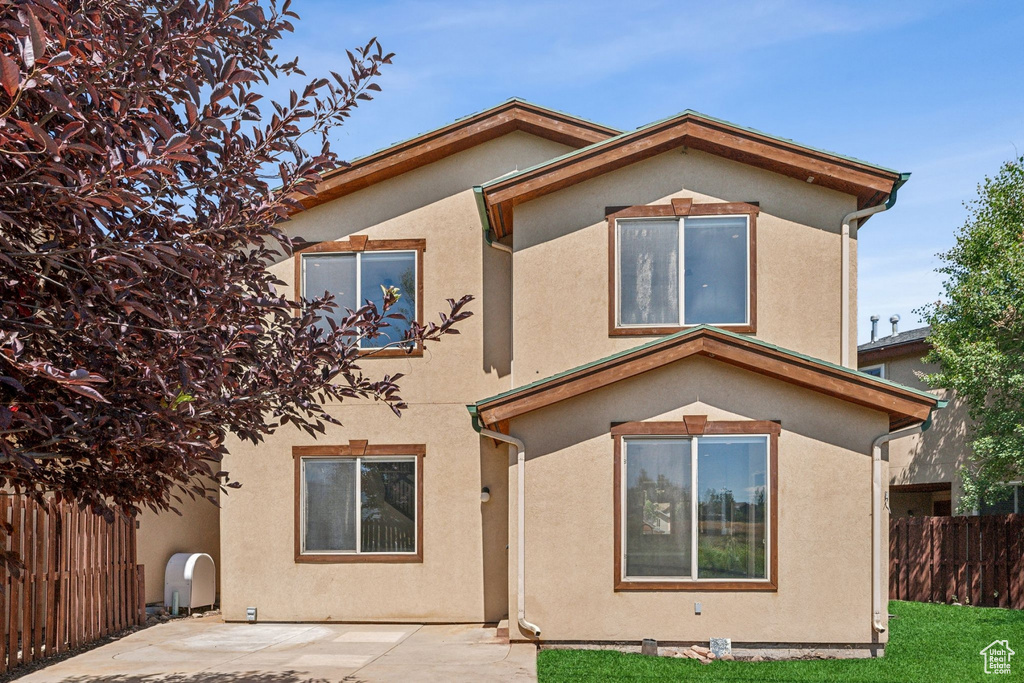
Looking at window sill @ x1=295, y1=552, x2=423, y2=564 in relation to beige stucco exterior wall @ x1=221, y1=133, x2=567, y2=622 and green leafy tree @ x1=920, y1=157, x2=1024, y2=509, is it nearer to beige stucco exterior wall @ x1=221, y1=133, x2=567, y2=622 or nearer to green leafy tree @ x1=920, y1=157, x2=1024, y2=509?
beige stucco exterior wall @ x1=221, y1=133, x2=567, y2=622

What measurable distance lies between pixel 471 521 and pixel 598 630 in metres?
3.08

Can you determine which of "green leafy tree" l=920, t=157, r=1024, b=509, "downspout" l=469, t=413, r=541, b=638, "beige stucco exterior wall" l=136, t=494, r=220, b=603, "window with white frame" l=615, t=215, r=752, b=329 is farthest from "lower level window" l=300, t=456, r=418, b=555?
"green leafy tree" l=920, t=157, r=1024, b=509

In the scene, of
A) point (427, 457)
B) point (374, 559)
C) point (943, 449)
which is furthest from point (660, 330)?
point (943, 449)

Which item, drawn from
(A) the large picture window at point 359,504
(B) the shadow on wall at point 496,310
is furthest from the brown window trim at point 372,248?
(A) the large picture window at point 359,504

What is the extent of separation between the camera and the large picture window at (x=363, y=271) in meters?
13.6

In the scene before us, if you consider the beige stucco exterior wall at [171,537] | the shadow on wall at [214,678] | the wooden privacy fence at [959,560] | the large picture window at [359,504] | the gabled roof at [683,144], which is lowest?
the wooden privacy fence at [959,560]

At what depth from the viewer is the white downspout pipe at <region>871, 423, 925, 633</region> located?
10.5 m

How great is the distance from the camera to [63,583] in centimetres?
1077

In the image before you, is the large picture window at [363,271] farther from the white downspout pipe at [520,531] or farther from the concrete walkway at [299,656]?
the concrete walkway at [299,656]

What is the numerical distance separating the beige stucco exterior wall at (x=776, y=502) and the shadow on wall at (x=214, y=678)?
9.32 ft

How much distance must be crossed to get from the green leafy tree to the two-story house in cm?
935

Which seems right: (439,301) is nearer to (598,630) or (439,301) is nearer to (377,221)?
(377,221)

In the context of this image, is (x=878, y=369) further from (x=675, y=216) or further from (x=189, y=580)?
(x=189, y=580)

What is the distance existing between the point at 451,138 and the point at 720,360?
5.56m
